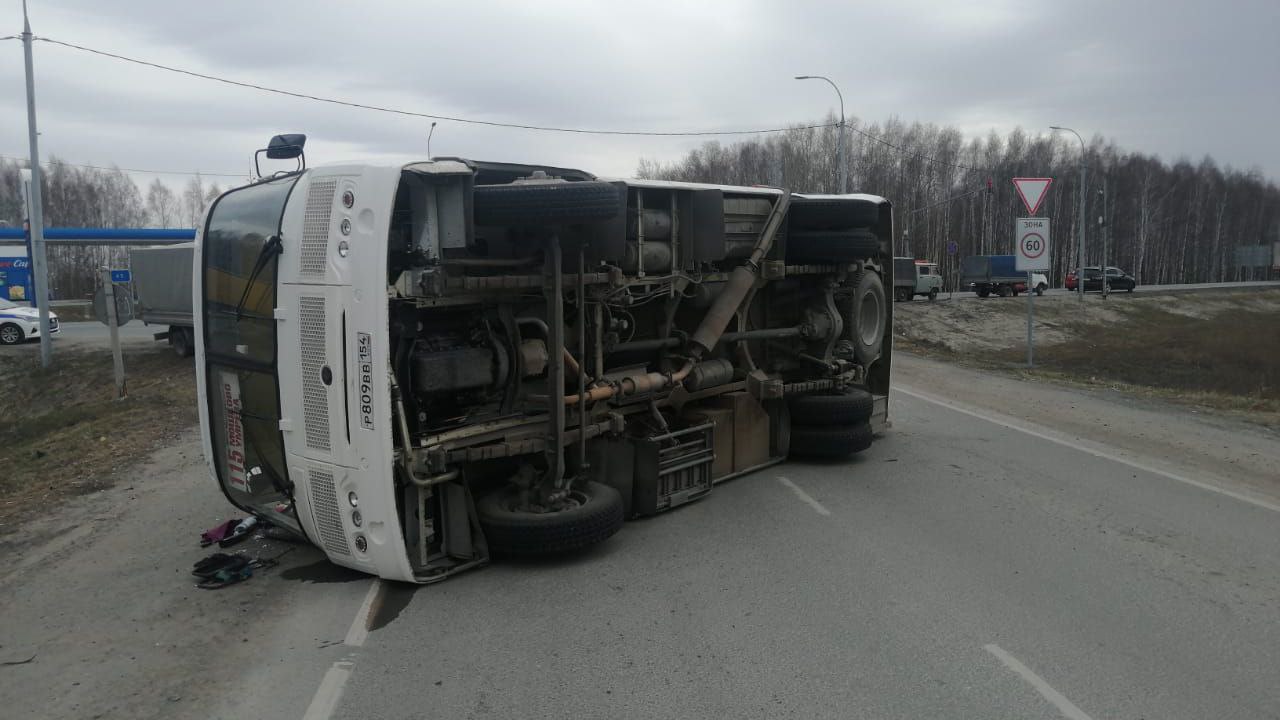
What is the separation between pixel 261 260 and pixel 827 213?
5600 millimetres

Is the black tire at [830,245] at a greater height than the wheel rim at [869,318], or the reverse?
the black tire at [830,245]

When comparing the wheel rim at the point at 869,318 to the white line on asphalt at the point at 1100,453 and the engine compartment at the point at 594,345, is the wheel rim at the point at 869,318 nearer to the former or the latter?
the engine compartment at the point at 594,345

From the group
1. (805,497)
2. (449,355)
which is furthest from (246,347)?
(805,497)

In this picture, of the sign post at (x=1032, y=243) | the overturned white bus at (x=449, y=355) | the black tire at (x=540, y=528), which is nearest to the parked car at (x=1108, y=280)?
the sign post at (x=1032, y=243)

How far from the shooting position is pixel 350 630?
15.7 ft

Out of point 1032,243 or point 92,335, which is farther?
point 92,335

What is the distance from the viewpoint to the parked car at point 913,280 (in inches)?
1597

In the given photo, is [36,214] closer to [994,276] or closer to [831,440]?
[831,440]

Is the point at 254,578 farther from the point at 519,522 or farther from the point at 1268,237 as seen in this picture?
the point at 1268,237

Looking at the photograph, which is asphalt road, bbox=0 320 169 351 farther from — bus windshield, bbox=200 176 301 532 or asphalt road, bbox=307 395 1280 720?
asphalt road, bbox=307 395 1280 720

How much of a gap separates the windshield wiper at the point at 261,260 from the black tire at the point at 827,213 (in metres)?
5.24

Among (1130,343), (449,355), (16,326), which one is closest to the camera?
(449,355)

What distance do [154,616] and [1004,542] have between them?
5707mm

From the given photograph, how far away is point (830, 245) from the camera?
8734 millimetres
